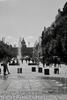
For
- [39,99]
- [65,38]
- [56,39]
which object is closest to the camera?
[39,99]

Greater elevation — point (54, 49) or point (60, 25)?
point (60, 25)

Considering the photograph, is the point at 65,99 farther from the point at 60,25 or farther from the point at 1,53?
the point at 1,53

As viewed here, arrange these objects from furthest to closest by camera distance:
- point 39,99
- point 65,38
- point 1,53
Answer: point 1,53
point 65,38
point 39,99

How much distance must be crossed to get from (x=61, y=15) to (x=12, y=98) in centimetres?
4288

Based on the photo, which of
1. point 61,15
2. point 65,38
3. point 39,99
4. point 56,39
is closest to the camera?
point 39,99

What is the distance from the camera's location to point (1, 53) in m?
122

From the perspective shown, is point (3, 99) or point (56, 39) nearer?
point (3, 99)

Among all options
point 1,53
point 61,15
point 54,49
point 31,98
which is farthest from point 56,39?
point 1,53

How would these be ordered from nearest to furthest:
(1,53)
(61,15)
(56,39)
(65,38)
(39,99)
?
1. (39,99)
2. (65,38)
3. (56,39)
4. (61,15)
5. (1,53)

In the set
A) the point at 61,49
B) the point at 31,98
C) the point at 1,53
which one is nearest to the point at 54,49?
the point at 61,49

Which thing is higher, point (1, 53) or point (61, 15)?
point (61, 15)

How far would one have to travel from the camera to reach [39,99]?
1241 centimetres

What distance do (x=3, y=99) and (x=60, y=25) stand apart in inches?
1554

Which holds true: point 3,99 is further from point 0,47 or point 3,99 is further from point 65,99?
point 0,47
